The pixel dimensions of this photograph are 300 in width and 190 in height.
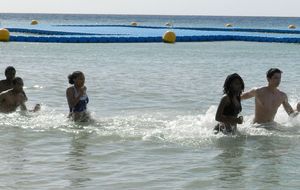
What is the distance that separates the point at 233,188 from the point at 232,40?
96.0 feet

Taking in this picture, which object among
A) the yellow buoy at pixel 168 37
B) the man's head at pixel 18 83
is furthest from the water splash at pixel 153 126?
the yellow buoy at pixel 168 37

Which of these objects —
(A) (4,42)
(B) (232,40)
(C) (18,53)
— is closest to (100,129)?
(C) (18,53)

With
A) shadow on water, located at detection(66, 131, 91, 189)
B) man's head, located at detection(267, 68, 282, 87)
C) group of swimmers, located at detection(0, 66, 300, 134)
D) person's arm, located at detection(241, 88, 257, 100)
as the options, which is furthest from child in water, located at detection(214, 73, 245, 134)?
shadow on water, located at detection(66, 131, 91, 189)

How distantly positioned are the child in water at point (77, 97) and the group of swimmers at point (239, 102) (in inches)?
73.0

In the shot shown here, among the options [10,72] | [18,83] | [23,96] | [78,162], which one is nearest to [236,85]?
[78,162]

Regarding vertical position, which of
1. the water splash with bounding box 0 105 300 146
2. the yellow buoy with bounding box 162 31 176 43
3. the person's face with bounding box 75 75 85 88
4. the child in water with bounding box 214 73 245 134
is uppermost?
the yellow buoy with bounding box 162 31 176 43

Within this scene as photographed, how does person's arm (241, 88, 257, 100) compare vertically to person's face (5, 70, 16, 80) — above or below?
below

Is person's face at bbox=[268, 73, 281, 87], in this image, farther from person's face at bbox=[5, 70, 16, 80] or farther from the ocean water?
person's face at bbox=[5, 70, 16, 80]

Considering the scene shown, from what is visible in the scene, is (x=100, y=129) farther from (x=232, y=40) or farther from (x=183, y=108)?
(x=232, y=40)

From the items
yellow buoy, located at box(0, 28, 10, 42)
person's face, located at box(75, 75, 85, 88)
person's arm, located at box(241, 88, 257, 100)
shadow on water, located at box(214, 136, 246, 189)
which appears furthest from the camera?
yellow buoy, located at box(0, 28, 10, 42)

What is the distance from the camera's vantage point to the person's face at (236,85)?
736 centimetres

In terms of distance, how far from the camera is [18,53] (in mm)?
24344

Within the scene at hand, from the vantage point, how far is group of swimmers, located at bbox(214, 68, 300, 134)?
744 cm

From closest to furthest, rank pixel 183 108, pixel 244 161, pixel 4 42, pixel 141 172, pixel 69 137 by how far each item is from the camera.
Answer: pixel 141 172
pixel 244 161
pixel 69 137
pixel 183 108
pixel 4 42
